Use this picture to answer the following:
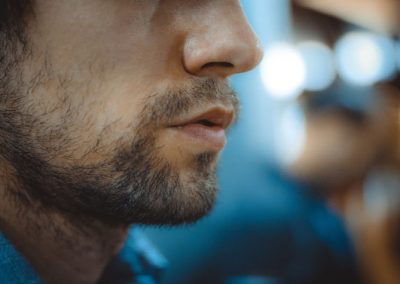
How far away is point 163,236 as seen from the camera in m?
2.62

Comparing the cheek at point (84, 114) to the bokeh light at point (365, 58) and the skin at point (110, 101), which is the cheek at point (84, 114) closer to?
the skin at point (110, 101)

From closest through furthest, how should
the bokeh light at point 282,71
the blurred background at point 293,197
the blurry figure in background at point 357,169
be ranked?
1. the blurred background at point 293,197
2. the blurry figure in background at point 357,169
3. the bokeh light at point 282,71

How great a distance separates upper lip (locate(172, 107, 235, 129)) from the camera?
1050mm

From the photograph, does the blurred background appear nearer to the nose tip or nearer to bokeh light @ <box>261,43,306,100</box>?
bokeh light @ <box>261,43,306,100</box>

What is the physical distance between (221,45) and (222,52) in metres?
0.01

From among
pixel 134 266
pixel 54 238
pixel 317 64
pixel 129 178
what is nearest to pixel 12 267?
pixel 54 238

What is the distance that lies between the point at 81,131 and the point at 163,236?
1.72 m

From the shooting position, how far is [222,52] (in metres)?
1.00

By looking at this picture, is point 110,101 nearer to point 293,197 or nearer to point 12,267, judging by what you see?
point 12,267

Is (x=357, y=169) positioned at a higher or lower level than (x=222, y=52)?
higher

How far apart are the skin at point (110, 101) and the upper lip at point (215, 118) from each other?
15 mm

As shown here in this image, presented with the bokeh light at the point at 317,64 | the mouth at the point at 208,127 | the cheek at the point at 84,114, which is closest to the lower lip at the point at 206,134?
the mouth at the point at 208,127

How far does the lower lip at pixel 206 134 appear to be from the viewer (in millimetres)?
1059

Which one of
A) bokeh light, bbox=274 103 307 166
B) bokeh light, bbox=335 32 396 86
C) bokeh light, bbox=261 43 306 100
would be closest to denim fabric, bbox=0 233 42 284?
bokeh light, bbox=274 103 307 166
